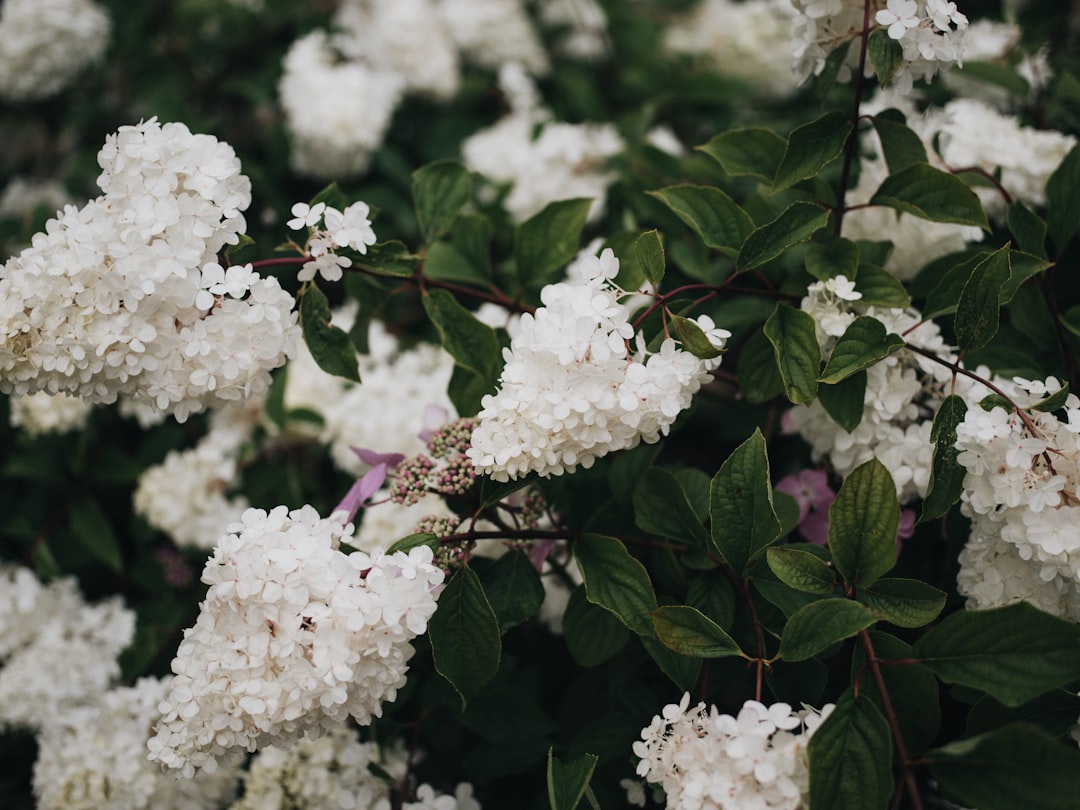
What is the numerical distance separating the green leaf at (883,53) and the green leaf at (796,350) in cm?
31

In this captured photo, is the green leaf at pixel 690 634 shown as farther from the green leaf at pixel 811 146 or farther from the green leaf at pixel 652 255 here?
the green leaf at pixel 811 146

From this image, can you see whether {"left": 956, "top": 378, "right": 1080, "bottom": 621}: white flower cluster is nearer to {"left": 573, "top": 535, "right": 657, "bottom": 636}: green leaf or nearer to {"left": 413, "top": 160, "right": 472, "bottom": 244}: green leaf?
{"left": 573, "top": 535, "right": 657, "bottom": 636}: green leaf

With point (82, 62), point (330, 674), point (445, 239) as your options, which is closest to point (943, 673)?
point (330, 674)

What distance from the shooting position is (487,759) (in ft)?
4.48

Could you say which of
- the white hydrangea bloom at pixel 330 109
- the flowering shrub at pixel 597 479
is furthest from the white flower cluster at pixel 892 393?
the white hydrangea bloom at pixel 330 109

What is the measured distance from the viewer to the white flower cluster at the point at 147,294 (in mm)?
1044

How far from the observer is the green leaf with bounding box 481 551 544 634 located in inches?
45.2

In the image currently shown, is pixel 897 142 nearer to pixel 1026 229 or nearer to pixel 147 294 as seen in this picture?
pixel 1026 229

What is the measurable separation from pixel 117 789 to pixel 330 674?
78cm

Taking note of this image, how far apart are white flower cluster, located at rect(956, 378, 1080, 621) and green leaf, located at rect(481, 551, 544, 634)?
0.57 m

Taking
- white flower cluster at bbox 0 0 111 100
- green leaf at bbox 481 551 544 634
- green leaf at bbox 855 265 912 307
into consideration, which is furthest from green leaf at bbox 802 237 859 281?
white flower cluster at bbox 0 0 111 100

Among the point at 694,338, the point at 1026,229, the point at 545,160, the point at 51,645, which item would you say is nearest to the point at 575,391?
the point at 694,338

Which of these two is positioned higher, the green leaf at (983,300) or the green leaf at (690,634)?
the green leaf at (983,300)

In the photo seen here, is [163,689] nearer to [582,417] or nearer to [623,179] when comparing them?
[582,417]
